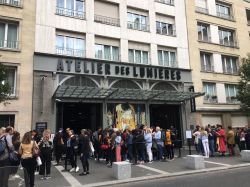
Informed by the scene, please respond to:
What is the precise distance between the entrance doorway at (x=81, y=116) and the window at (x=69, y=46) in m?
3.85

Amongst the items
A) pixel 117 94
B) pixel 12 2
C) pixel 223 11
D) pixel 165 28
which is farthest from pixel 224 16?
pixel 12 2

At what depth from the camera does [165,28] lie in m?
24.9

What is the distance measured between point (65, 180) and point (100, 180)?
1.30 m

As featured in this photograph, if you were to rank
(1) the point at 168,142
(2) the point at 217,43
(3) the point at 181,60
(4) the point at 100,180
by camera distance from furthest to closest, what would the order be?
(2) the point at 217,43
(3) the point at 181,60
(1) the point at 168,142
(4) the point at 100,180

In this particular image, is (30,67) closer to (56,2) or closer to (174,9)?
(56,2)

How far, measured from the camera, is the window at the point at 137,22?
→ 916 inches

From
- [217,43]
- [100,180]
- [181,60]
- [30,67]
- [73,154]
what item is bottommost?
[100,180]

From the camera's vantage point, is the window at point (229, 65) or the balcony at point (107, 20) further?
the window at point (229, 65)

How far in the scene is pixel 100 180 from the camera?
33.6ft

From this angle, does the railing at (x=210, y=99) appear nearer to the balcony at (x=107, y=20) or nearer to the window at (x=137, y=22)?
the window at (x=137, y=22)

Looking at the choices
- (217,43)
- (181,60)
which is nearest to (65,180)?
(181,60)

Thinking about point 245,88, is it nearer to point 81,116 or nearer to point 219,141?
point 219,141

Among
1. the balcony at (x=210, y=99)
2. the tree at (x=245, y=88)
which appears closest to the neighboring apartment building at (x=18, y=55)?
the balcony at (x=210, y=99)

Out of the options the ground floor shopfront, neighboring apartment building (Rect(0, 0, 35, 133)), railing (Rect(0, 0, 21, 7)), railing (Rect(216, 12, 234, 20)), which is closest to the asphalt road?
the ground floor shopfront
